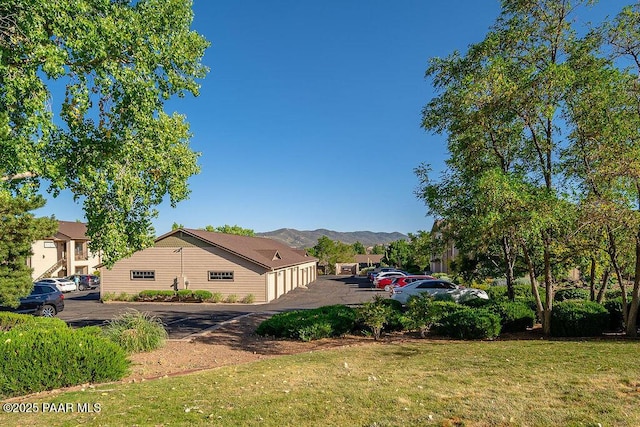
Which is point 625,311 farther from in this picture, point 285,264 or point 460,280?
point 285,264

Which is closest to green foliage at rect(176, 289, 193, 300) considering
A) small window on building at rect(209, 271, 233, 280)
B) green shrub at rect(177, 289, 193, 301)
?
green shrub at rect(177, 289, 193, 301)

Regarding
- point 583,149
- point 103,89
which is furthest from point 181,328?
point 583,149

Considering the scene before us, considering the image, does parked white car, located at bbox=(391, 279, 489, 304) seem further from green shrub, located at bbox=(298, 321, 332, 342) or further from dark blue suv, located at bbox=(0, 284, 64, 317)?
dark blue suv, located at bbox=(0, 284, 64, 317)

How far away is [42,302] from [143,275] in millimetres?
8975

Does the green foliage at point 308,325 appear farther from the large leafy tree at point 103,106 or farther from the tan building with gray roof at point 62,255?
the tan building with gray roof at point 62,255

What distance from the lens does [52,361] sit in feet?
24.3

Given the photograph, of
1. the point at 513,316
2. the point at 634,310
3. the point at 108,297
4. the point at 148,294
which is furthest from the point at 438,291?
the point at 108,297

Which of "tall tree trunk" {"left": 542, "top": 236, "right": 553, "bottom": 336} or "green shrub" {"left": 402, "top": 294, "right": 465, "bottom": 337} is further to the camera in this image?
"green shrub" {"left": 402, "top": 294, "right": 465, "bottom": 337}

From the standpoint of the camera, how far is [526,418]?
5.57 metres

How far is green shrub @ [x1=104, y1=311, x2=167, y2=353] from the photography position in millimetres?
11344

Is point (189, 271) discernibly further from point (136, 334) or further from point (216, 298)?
point (136, 334)

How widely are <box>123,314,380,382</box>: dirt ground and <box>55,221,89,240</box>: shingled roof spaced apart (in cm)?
3810

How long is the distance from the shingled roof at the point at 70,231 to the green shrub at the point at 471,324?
43.5m

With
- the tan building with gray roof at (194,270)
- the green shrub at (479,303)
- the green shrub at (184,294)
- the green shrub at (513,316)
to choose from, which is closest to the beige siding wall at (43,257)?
the tan building with gray roof at (194,270)
